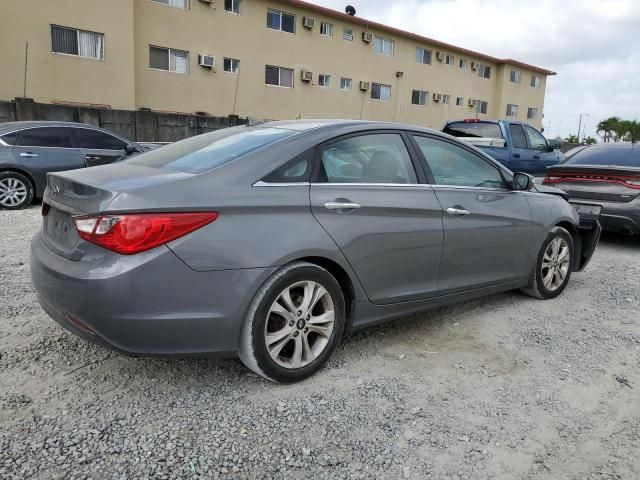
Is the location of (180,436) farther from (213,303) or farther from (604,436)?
(604,436)

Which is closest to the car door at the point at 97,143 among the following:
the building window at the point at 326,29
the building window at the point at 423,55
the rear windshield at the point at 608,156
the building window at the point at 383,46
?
the rear windshield at the point at 608,156

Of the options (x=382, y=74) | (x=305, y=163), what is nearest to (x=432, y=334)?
(x=305, y=163)

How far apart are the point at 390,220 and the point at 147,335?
5.20 feet

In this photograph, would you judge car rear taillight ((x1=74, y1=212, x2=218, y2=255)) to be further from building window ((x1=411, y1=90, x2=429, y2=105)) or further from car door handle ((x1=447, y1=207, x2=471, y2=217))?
building window ((x1=411, y1=90, x2=429, y2=105))

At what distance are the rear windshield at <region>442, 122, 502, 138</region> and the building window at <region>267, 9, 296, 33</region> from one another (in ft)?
45.4

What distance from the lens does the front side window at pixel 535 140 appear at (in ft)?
37.6

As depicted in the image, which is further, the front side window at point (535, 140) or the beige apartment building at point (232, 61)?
the beige apartment building at point (232, 61)

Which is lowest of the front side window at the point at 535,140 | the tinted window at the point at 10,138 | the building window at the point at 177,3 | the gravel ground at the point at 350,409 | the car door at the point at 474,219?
the gravel ground at the point at 350,409

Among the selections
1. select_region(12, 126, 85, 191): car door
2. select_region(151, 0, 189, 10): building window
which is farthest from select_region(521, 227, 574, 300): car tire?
select_region(151, 0, 189, 10): building window

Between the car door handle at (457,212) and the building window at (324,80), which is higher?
the building window at (324,80)

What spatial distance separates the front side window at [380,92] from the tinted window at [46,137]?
20382mm

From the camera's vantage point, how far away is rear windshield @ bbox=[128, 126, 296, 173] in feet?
9.64

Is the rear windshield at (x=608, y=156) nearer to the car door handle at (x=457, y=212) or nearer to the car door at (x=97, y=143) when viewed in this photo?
the car door handle at (x=457, y=212)

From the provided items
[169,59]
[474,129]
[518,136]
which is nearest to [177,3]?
[169,59]
